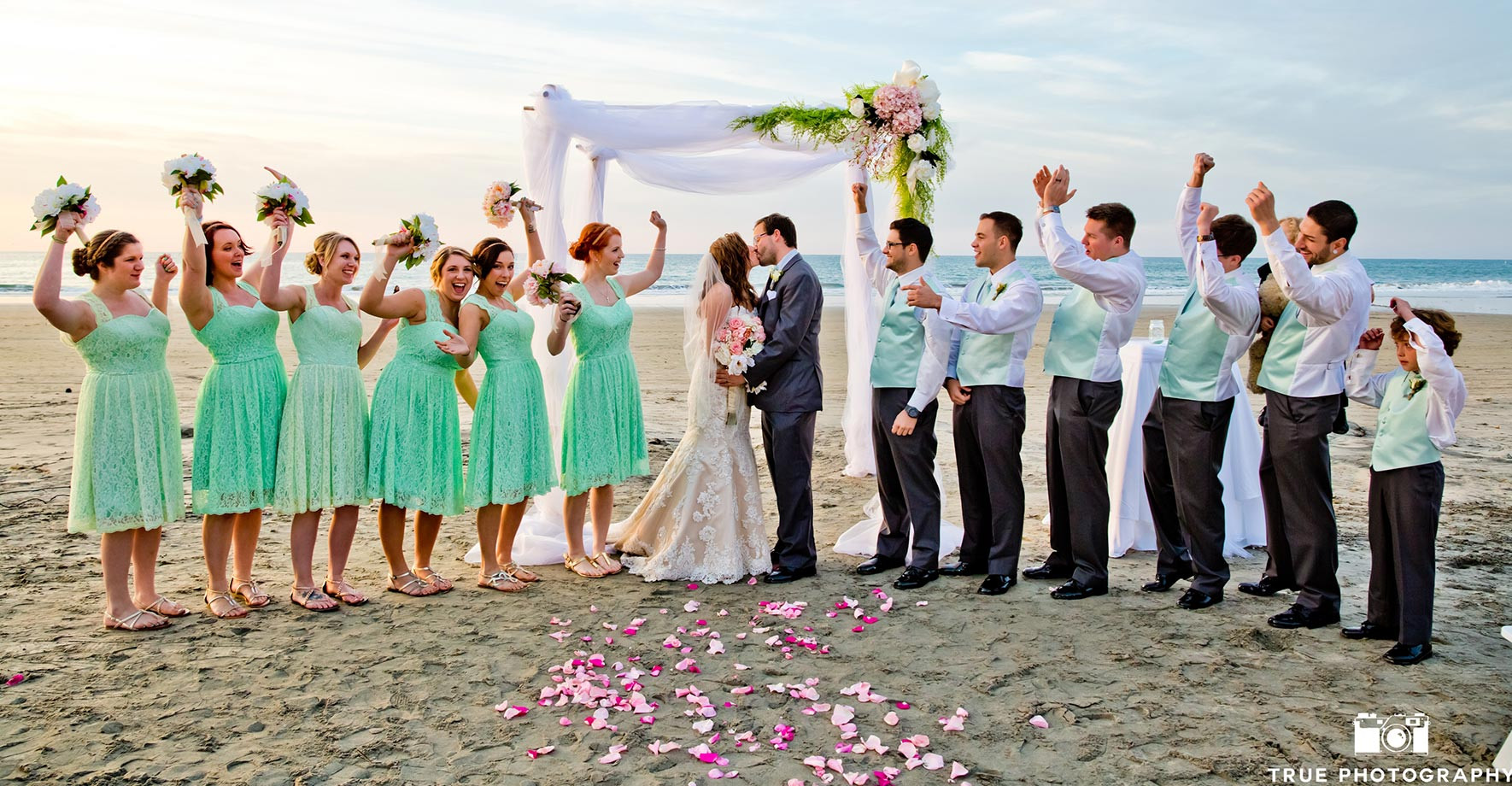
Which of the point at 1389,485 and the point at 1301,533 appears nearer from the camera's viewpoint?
the point at 1389,485

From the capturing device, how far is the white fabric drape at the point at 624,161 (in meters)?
6.50

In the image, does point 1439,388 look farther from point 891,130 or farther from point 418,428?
point 418,428

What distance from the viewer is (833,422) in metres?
11.4

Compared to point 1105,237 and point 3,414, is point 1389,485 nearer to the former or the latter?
point 1105,237

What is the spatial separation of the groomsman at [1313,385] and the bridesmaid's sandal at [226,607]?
5.20 m

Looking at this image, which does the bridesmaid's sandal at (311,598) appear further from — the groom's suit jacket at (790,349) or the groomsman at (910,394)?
the groomsman at (910,394)

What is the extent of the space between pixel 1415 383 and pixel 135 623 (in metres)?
6.18

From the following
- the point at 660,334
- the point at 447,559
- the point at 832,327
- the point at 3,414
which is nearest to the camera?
the point at 447,559

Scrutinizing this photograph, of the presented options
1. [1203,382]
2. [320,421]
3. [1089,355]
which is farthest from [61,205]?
[1203,382]

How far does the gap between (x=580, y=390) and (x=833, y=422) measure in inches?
232

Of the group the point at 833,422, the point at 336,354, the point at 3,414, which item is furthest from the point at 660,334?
the point at 336,354

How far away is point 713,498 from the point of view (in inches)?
231

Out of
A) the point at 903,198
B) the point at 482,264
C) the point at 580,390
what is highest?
the point at 903,198

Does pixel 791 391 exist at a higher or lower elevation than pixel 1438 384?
lower
